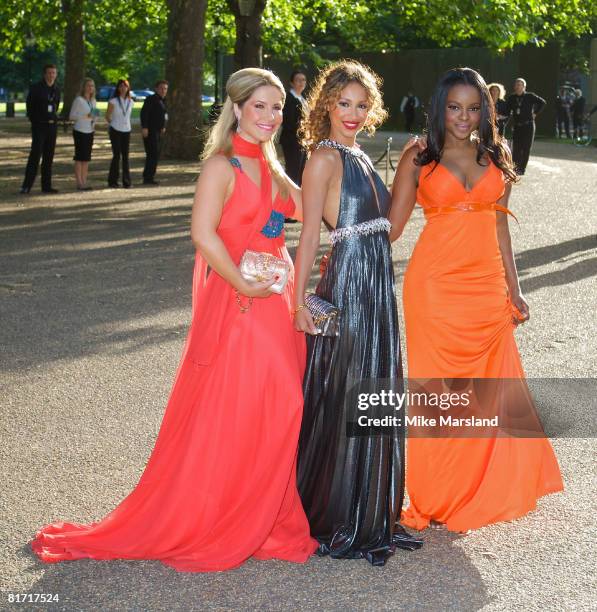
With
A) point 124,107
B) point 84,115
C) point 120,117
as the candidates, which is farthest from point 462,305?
point 124,107

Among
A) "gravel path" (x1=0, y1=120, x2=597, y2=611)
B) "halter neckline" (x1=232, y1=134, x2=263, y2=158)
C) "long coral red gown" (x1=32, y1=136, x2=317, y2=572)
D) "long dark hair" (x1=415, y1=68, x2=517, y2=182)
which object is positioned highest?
"long dark hair" (x1=415, y1=68, x2=517, y2=182)

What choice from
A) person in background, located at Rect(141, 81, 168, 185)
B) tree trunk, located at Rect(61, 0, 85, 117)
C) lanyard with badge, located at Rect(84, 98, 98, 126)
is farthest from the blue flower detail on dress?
tree trunk, located at Rect(61, 0, 85, 117)

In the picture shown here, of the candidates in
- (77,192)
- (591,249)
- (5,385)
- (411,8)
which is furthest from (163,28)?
(5,385)

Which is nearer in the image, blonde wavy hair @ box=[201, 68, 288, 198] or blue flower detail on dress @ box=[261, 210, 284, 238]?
blonde wavy hair @ box=[201, 68, 288, 198]

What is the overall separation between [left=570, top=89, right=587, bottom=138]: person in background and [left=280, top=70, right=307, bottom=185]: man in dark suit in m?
27.8

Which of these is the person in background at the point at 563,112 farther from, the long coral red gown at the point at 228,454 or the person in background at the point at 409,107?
the long coral red gown at the point at 228,454

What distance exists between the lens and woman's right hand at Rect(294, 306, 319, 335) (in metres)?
4.84

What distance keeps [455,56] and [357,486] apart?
153ft

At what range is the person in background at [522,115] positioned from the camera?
20562mm

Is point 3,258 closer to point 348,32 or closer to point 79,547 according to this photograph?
point 79,547

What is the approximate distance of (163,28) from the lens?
5075cm

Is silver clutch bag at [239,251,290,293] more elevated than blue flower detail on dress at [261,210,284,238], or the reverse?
blue flower detail on dress at [261,210,284,238]

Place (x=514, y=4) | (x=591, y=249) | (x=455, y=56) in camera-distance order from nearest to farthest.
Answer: (x=591, y=249)
(x=514, y=4)
(x=455, y=56)

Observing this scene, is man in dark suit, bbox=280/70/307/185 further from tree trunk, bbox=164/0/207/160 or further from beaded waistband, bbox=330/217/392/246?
tree trunk, bbox=164/0/207/160
